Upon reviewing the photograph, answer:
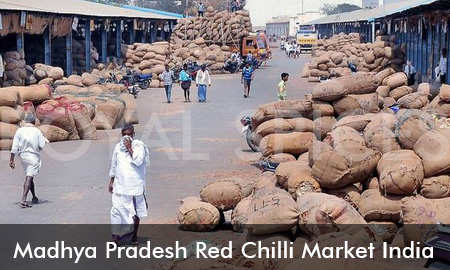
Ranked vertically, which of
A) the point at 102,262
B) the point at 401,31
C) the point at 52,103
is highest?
the point at 401,31

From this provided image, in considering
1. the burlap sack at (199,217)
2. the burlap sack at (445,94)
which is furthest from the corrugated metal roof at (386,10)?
the burlap sack at (199,217)

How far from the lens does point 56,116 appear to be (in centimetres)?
1554

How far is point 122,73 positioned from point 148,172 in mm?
17550

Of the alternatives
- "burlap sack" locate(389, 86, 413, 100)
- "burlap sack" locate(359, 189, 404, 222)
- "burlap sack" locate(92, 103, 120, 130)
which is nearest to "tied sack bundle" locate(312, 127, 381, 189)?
"burlap sack" locate(359, 189, 404, 222)

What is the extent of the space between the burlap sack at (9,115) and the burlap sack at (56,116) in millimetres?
751

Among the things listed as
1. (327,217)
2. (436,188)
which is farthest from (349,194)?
(327,217)

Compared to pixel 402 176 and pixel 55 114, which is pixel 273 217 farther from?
pixel 55 114

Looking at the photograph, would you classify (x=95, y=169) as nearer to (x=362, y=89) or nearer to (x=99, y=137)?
(x=99, y=137)

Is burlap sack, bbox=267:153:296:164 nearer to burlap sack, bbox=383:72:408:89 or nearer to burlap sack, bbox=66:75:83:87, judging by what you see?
burlap sack, bbox=383:72:408:89

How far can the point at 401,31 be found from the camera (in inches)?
1206

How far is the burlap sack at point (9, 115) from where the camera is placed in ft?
47.8

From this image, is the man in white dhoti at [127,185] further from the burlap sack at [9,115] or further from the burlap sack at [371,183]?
the burlap sack at [9,115]

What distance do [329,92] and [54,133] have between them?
21.9 ft

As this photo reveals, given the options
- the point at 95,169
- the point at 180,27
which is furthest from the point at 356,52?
the point at 95,169
